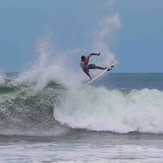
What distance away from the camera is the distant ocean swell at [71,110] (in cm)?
1983

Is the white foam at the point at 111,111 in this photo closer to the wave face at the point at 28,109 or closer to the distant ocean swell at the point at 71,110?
the distant ocean swell at the point at 71,110

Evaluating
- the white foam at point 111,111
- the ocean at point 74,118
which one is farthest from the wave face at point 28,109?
the white foam at point 111,111

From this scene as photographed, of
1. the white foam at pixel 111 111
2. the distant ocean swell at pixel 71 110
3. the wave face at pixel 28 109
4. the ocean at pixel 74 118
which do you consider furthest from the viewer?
the white foam at pixel 111 111

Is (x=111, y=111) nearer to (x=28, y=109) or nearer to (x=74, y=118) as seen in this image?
(x=74, y=118)

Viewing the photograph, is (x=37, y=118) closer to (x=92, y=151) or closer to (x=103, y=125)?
(x=103, y=125)

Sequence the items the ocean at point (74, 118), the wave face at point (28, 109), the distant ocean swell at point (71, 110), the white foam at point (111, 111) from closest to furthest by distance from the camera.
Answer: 1. the ocean at point (74, 118)
2. the wave face at point (28, 109)
3. the distant ocean swell at point (71, 110)
4. the white foam at point (111, 111)

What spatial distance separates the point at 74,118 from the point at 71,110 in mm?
364

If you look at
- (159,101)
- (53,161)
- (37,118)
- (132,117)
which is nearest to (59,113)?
(37,118)

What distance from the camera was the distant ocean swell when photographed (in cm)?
1983

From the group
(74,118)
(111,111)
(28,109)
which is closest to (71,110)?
(74,118)

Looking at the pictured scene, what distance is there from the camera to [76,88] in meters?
21.9

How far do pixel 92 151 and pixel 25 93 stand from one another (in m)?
6.96

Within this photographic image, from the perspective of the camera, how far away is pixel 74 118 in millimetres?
20375

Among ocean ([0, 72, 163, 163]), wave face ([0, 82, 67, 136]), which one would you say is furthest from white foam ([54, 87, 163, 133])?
wave face ([0, 82, 67, 136])
